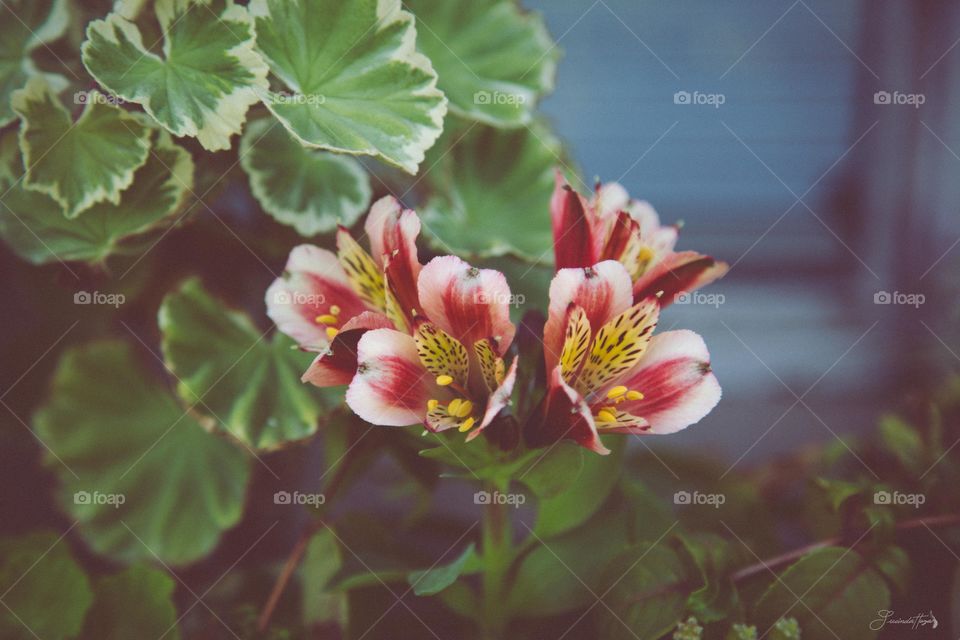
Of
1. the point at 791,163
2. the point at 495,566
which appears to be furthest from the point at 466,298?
the point at 791,163

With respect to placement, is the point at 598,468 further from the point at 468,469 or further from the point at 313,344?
the point at 313,344

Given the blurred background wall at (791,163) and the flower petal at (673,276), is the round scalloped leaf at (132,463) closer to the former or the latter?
the flower petal at (673,276)

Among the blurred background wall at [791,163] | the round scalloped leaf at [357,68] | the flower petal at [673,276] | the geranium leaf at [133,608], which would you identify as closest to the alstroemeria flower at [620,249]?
the flower petal at [673,276]

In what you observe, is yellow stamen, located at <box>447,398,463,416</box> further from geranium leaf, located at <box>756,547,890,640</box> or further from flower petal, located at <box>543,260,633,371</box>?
geranium leaf, located at <box>756,547,890,640</box>

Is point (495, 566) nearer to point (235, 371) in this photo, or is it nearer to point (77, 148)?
point (235, 371)

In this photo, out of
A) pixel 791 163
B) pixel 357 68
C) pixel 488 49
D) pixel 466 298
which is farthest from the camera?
pixel 791 163

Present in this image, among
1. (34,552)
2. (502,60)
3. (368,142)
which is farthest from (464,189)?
(34,552)
